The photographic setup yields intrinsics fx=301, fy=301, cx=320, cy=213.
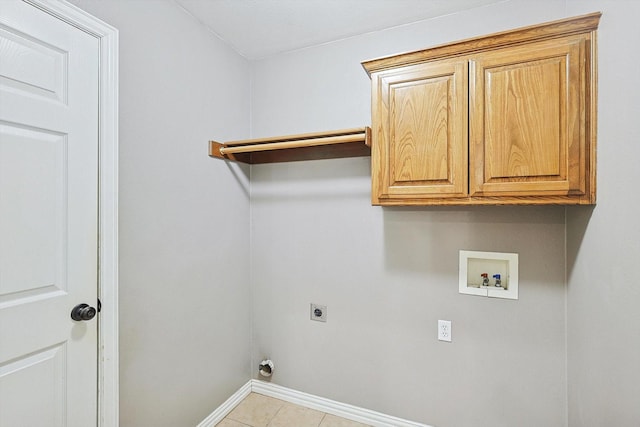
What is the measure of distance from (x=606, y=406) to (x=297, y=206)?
5.77 feet

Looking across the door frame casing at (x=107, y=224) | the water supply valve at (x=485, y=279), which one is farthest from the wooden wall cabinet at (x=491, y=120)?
the door frame casing at (x=107, y=224)

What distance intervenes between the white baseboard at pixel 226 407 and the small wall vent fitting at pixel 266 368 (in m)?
0.14

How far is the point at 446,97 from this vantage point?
1.41 meters

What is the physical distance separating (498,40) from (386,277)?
1.34 meters

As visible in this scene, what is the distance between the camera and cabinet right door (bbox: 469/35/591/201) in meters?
1.21

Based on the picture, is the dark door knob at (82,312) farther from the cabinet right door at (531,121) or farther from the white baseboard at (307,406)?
the cabinet right door at (531,121)

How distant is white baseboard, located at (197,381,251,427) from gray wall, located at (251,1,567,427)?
0.21 meters

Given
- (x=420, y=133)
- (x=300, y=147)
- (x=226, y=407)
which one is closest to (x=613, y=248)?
(x=420, y=133)

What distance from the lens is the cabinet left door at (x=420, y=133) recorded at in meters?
1.39

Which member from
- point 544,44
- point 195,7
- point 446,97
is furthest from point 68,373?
point 544,44

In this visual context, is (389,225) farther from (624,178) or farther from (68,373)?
(68,373)

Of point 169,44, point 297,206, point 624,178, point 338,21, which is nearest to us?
point 624,178

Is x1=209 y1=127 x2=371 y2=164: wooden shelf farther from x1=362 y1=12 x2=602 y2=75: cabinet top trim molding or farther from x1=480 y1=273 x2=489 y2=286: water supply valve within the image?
x1=480 y1=273 x2=489 y2=286: water supply valve

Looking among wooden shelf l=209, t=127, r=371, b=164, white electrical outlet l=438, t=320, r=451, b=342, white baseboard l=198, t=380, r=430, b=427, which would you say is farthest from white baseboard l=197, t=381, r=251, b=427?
wooden shelf l=209, t=127, r=371, b=164
